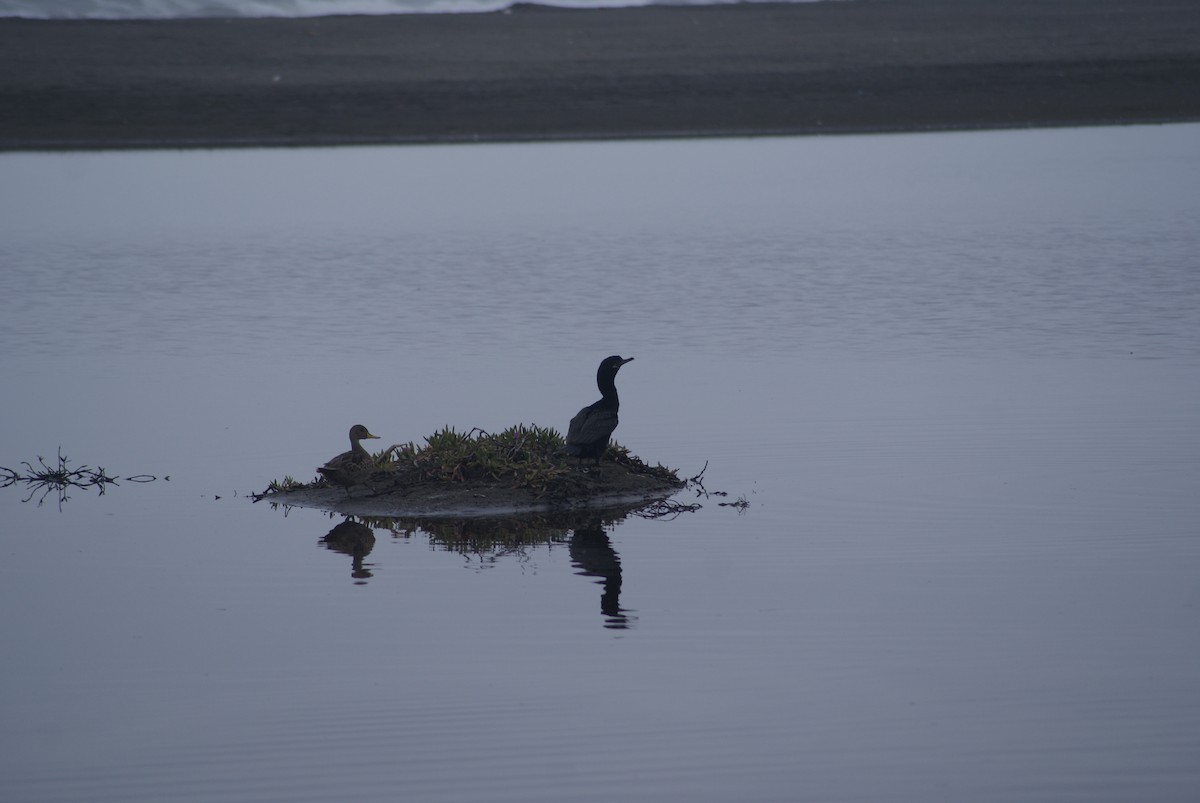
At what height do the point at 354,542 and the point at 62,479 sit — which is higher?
the point at 62,479

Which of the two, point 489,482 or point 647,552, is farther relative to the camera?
point 489,482

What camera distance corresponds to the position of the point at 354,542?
391 inches

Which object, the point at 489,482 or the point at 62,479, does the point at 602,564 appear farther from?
the point at 62,479

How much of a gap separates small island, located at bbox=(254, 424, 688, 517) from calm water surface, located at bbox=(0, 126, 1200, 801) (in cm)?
40

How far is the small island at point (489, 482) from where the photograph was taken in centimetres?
1067

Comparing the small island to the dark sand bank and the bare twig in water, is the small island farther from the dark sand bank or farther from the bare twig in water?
the dark sand bank

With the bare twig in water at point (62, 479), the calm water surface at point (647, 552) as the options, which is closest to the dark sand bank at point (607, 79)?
the calm water surface at point (647, 552)

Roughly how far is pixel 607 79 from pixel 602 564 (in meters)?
40.7

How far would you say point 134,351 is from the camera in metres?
18.6

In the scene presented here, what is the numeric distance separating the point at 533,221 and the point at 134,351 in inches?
629

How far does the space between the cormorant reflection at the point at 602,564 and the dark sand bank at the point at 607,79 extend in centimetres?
3492

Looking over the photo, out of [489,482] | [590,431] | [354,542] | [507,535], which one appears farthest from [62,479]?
[590,431]

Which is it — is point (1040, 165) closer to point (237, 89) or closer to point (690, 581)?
point (237, 89)

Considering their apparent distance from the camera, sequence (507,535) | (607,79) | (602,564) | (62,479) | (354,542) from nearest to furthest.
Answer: (602,564), (354,542), (507,535), (62,479), (607,79)
